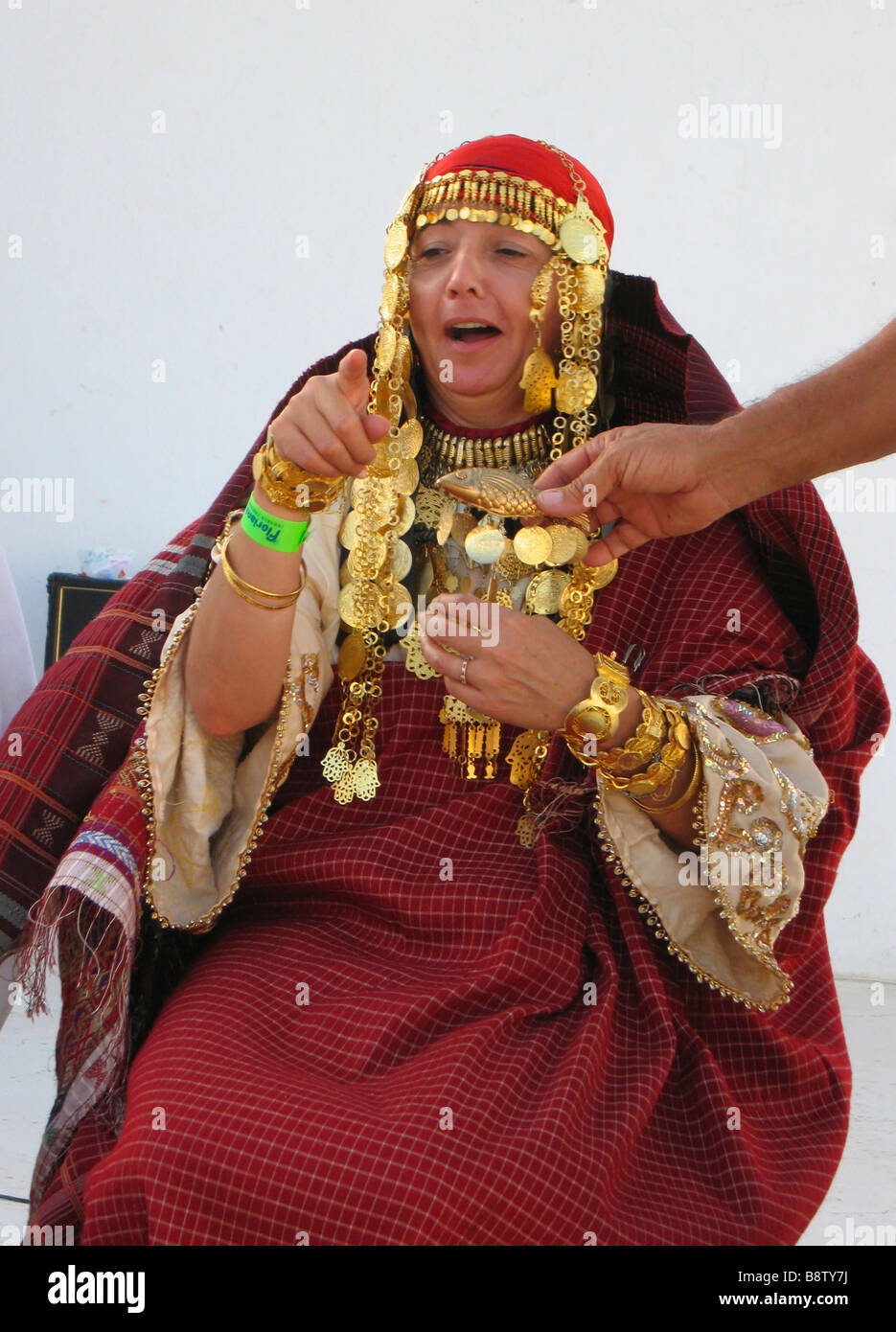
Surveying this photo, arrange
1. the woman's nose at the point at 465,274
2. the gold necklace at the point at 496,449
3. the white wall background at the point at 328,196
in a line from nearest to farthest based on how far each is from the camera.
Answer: the woman's nose at the point at 465,274 < the gold necklace at the point at 496,449 < the white wall background at the point at 328,196

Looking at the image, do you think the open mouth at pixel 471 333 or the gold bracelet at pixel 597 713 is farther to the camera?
the open mouth at pixel 471 333

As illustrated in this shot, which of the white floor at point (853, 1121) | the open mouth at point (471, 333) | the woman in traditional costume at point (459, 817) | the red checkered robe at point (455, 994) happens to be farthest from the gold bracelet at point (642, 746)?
the white floor at point (853, 1121)

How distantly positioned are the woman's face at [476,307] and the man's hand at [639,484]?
266 mm

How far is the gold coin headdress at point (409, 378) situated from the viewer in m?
2.04

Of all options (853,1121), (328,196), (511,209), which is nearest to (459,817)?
(511,209)

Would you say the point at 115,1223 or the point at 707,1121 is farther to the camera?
the point at 707,1121

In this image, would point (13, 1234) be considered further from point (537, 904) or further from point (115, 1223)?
point (537, 904)

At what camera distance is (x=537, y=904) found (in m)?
1.82

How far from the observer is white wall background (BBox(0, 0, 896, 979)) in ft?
14.3

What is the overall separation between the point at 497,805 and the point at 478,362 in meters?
0.69

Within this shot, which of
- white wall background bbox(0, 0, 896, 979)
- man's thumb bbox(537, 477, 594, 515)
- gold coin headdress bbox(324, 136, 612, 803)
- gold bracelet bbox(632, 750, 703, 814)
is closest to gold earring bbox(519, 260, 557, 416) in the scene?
gold coin headdress bbox(324, 136, 612, 803)

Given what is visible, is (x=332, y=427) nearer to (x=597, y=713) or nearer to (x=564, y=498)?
(x=564, y=498)

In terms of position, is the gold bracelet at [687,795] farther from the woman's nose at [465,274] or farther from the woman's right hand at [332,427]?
the woman's nose at [465,274]

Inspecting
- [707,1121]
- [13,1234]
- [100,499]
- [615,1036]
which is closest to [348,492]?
[615,1036]
